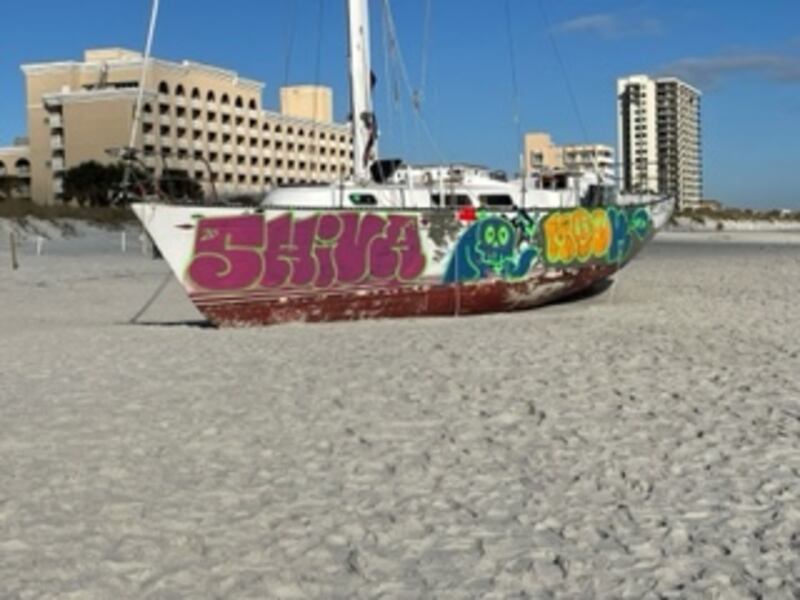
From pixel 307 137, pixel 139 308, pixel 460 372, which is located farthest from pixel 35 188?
pixel 460 372

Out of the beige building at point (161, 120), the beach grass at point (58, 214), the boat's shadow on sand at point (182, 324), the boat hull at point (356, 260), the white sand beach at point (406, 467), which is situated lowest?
the boat's shadow on sand at point (182, 324)

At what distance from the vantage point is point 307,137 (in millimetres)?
89000

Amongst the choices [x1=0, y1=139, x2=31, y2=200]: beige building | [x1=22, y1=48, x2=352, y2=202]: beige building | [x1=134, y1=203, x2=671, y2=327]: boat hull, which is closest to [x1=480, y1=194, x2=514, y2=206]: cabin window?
[x1=134, y1=203, x2=671, y2=327]: boat hull

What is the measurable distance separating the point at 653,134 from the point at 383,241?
24383 mm

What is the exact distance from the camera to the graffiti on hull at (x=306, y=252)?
13.7m

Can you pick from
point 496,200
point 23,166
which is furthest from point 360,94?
point 23,166

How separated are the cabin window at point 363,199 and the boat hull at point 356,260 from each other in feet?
3.77

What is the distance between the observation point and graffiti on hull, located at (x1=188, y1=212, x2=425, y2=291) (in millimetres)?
13695

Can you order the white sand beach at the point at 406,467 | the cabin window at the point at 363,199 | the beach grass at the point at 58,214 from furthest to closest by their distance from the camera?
the beach grass at the point at 58,214, the cabin window at the point at 363,199, the white sand beach at the point at 406,467

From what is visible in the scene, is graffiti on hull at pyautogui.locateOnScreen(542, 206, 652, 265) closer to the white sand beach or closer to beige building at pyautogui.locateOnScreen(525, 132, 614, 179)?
beige building at pyautogui.locateOnScreen(525, 132, 614, 179)

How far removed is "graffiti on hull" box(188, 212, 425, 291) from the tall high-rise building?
20.8ft

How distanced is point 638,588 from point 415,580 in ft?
2.91

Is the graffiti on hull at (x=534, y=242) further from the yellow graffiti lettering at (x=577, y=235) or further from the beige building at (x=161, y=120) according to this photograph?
the beige building at (x=161, y=120)

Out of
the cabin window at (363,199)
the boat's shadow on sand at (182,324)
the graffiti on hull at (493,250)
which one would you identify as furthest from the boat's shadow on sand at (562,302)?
the cabin window at (363,199)
